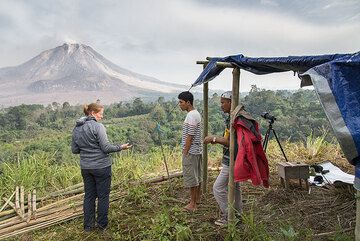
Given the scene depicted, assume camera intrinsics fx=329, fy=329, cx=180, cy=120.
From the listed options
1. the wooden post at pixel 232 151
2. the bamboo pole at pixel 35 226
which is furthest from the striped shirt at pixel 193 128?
the bamboo pole at pixel 35 226

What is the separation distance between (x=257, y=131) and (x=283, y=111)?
23.6m

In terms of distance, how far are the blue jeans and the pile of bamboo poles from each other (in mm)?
670

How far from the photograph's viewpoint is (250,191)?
Answer: 17.6 ft

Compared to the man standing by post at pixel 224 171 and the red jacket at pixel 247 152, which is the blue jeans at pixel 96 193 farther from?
the red jacket at pixel 247 152

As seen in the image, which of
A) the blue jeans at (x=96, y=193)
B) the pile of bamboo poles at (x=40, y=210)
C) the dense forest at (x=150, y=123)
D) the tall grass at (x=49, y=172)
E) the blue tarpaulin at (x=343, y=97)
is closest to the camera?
the blue tarpaulin at (x=343, y=97)

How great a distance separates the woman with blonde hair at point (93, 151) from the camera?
3.83 metres

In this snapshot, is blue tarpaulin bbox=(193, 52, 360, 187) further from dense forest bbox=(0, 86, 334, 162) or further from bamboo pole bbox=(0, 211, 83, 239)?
bamboo pole bbox=(0, 211, 83, 239)

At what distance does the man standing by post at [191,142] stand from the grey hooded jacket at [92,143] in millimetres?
881

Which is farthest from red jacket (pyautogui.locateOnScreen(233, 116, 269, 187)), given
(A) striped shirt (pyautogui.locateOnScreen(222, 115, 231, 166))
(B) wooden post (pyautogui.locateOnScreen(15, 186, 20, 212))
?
(B) wooden post (pyautogui.locateOnScreen(15, 186, 20, 212))

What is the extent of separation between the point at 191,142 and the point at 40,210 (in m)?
2.54

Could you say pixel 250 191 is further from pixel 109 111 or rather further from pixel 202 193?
pixel 109 111

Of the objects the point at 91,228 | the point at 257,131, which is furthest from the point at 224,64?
the point at 91,228

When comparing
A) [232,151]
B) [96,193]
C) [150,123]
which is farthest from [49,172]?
[150,123]

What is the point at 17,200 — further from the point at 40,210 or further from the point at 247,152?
the point at 247,152
